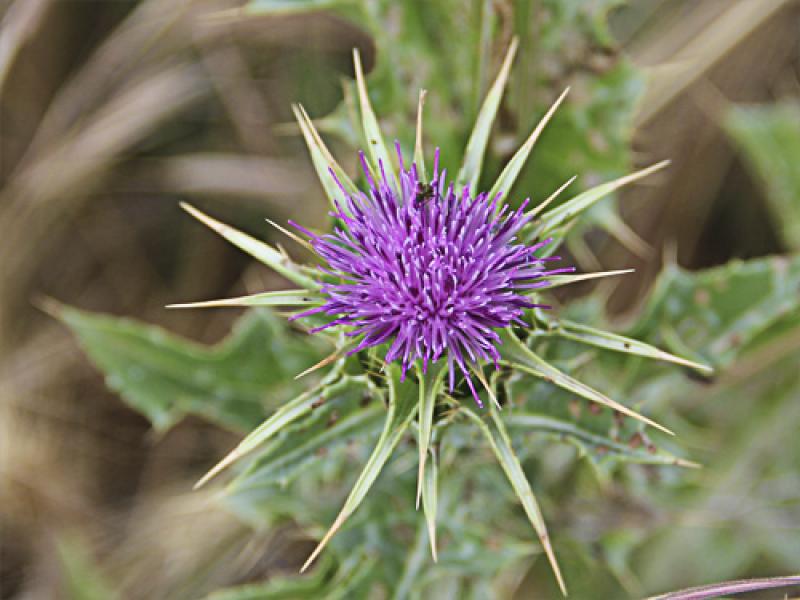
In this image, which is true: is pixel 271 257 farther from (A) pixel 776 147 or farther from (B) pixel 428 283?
(A) pixel 776 147

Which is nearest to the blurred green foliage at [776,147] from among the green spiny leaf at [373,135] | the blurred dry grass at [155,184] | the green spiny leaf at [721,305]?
the blurred dry grass at [155,184]

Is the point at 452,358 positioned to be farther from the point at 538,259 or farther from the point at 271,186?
the point at 271,186

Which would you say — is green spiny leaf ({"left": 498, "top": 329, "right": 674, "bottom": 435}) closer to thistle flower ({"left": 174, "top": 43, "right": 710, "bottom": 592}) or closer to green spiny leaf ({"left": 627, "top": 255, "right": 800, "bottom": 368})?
thistle flower ({"left": 174, "top": 43, "right": 710, "bottom": 592})

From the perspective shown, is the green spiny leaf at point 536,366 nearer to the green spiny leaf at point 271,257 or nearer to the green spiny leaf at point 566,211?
the green spiny leaf at point 566,211

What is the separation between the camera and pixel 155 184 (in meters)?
4.71

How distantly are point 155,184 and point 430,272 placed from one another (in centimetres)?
284

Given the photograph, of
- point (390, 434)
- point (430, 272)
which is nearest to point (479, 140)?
point (430, 272)

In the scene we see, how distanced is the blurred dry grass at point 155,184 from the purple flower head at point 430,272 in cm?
205

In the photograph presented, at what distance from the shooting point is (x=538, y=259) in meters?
2.34

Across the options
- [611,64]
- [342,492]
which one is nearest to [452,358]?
[342,492]

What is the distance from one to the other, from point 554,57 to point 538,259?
5.19ft

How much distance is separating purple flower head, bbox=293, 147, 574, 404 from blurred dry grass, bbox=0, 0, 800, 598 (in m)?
2.05

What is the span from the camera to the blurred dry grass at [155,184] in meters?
4.34

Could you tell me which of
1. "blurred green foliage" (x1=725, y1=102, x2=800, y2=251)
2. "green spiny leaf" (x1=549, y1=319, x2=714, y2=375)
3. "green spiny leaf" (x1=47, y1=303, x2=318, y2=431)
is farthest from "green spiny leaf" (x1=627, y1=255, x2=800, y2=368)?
"green spiny leaf" (x1=47, y1=303, x2=318, y2=431)
